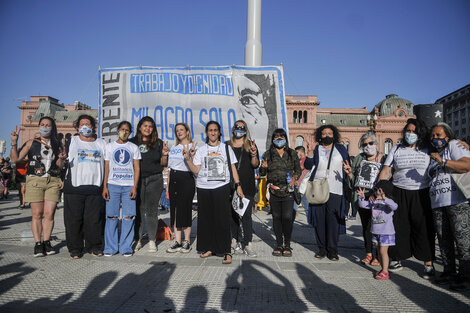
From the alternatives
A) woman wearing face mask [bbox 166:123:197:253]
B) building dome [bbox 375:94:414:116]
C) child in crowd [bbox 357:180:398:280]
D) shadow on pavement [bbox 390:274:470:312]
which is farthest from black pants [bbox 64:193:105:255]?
building dome [bbox 375:94:414:116]

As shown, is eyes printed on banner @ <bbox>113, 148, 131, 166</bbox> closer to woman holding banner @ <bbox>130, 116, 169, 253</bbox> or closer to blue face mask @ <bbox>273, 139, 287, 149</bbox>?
woman holding banner @ <bbox>130, 116, 169, 253</bbox>

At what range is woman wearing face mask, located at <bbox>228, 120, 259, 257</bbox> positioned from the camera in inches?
165

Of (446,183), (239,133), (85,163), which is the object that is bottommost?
(446,183)

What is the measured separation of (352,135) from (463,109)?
147 ft

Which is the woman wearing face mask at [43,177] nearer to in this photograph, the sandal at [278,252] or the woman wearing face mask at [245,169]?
the woman wearing face mask at [245,169]

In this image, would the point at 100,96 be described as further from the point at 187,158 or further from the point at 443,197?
the point at 443,197

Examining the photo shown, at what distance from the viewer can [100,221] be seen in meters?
4.13

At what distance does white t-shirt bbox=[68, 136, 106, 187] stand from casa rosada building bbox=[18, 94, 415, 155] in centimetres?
3996

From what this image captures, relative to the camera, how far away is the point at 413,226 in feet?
11.7

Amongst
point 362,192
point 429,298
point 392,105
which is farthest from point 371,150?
point 392,105

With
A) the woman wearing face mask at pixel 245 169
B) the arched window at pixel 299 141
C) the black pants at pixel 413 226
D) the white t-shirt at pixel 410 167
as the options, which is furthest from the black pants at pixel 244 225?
the arched window at pixel 299 141

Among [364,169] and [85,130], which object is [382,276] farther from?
[85,130]

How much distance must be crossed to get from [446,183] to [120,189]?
3.99 metres

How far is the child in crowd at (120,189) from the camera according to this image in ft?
13.5
